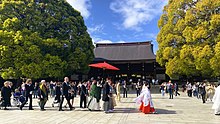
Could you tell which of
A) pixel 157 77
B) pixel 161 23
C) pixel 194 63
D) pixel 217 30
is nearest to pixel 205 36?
pixel 217 30

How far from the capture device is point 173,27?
2603 cm

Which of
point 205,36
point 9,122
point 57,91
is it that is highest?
point 205,36

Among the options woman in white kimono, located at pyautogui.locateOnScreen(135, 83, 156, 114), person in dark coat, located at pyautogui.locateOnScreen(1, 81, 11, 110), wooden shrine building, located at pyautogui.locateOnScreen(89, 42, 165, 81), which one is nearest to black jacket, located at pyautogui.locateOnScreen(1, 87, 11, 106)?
person in dark coat, located at pyautogui.locateOnScreen(1, 81, 11, 110)

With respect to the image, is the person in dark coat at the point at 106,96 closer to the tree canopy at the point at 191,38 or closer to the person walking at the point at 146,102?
the person walking at the point at 146,102

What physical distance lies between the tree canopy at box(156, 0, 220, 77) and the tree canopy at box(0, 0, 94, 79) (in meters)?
9.04

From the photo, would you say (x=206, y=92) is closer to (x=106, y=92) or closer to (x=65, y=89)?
(x=106, y=92)

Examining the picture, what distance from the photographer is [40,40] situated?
22.0 m

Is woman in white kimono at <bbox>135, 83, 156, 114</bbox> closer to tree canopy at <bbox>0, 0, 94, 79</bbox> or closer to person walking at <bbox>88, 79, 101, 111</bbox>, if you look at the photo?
person walking at <bbox>88, 79, 101, 111</bbox>

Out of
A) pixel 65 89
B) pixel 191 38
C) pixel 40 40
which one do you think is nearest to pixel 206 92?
pixel 191 38

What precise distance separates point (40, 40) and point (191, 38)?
1462 cm

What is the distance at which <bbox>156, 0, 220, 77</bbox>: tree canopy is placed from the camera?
70.9ft

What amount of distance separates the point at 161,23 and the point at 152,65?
7.63m

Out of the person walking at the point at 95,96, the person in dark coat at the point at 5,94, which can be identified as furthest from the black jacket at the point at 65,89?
Result: the person in dark coat at the point at 5,94

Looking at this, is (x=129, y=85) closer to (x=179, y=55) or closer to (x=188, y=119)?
(x=179, y=55)
